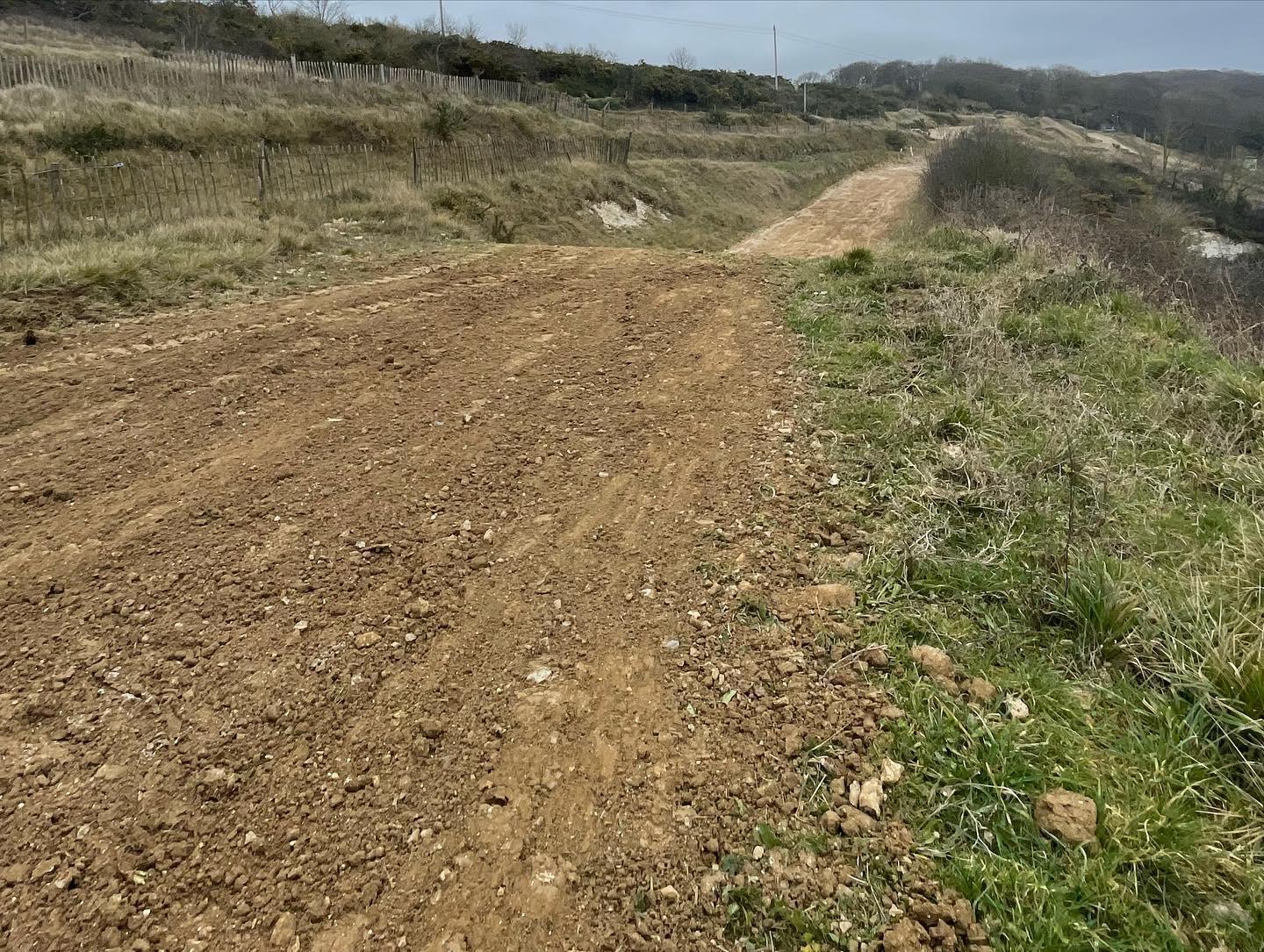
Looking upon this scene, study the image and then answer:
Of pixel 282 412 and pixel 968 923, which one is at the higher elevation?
pixel 282 412

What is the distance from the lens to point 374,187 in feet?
43.8

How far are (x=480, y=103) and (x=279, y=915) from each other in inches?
1129

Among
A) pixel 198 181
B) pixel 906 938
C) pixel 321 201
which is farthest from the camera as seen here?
pixel 198 181

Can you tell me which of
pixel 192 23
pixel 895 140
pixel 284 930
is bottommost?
pixel 284 930

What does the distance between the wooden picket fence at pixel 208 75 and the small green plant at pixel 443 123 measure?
2.75m

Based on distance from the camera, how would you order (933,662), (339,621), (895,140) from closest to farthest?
(933,662) < (339,621) < (895,140)

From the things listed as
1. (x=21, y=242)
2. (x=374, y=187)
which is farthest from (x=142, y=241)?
(x=374, y=187)

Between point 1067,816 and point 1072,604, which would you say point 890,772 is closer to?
point 1067,816

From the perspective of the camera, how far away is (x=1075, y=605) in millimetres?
2754

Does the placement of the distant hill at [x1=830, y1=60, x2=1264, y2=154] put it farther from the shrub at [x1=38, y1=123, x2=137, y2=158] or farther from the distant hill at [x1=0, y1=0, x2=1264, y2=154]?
the shrub at [x1=38, y1=123, x2=137, y2=158]

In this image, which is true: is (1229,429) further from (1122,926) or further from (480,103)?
(480,103)

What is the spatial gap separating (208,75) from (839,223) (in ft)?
60.3

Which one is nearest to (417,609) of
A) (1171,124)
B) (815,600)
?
(815,600)

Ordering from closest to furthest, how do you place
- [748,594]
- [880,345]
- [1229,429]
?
[748,594] < [1229,429] < [880,345]
